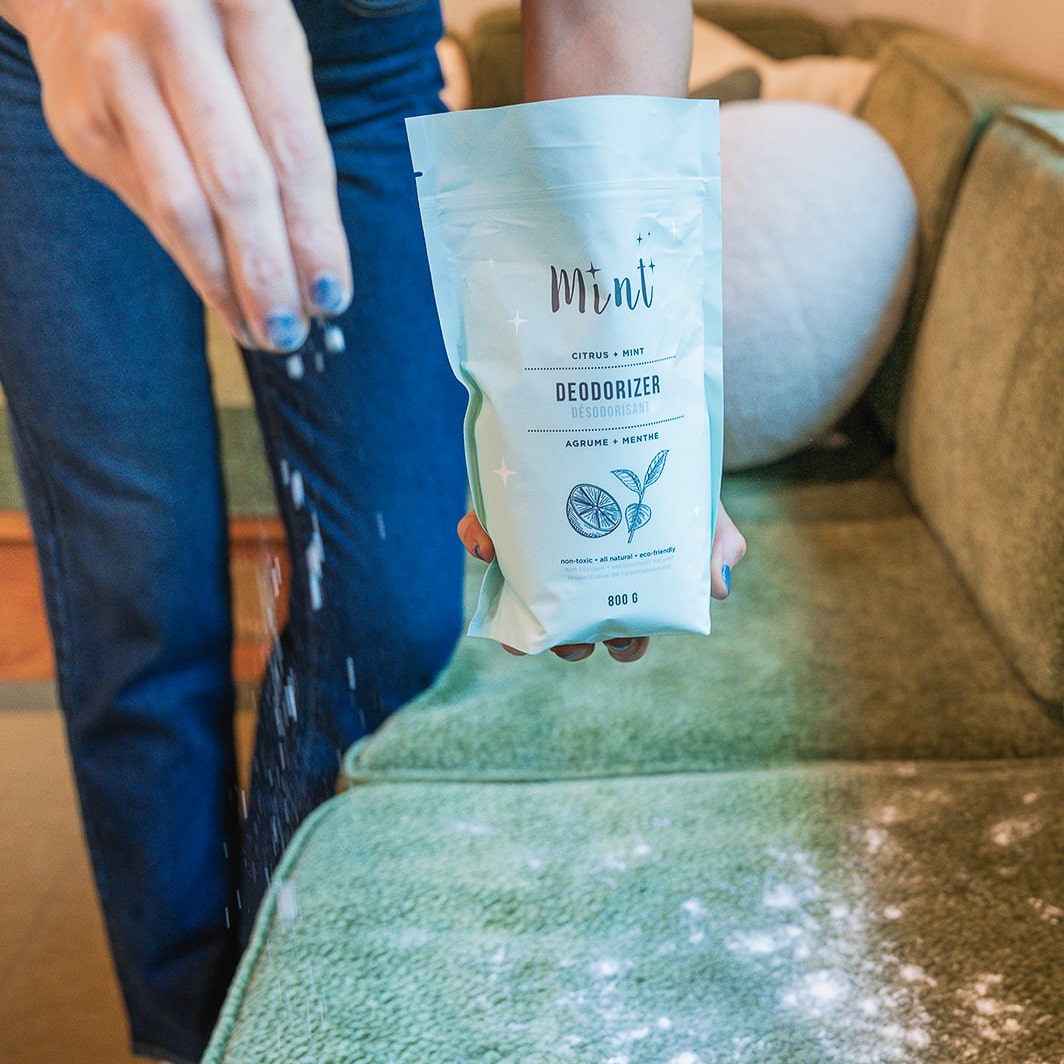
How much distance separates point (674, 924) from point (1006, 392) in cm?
44

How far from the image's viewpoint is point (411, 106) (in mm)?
728

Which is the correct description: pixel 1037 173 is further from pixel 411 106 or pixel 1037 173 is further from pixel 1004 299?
pixel 411 106

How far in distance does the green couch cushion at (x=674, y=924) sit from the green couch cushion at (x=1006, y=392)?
122 millimetres

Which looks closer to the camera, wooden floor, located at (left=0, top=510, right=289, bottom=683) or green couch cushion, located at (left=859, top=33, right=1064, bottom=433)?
green couch cushion, located at (left=859, top=33, right=1064, bottom=433)

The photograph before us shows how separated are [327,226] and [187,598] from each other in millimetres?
505

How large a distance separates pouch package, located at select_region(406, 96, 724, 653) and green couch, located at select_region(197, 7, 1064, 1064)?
186 mm

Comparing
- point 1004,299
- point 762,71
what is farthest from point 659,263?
point 762,71

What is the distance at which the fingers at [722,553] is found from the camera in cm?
45

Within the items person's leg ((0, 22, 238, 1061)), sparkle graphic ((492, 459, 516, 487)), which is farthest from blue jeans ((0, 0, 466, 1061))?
sparkle graphic ((492, 459, 516, 487))

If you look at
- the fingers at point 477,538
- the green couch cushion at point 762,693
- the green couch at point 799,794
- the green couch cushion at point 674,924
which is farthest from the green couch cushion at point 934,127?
the fingers at point 477,538

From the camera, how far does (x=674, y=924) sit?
0.57m

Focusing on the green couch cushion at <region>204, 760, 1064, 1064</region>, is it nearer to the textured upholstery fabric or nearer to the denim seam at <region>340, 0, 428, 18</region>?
the denim seam at <region>340, 0, 428, 18</region>

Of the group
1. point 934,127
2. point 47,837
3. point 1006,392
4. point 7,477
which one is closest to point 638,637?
point 1006,392

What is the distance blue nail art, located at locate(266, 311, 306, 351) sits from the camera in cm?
30
